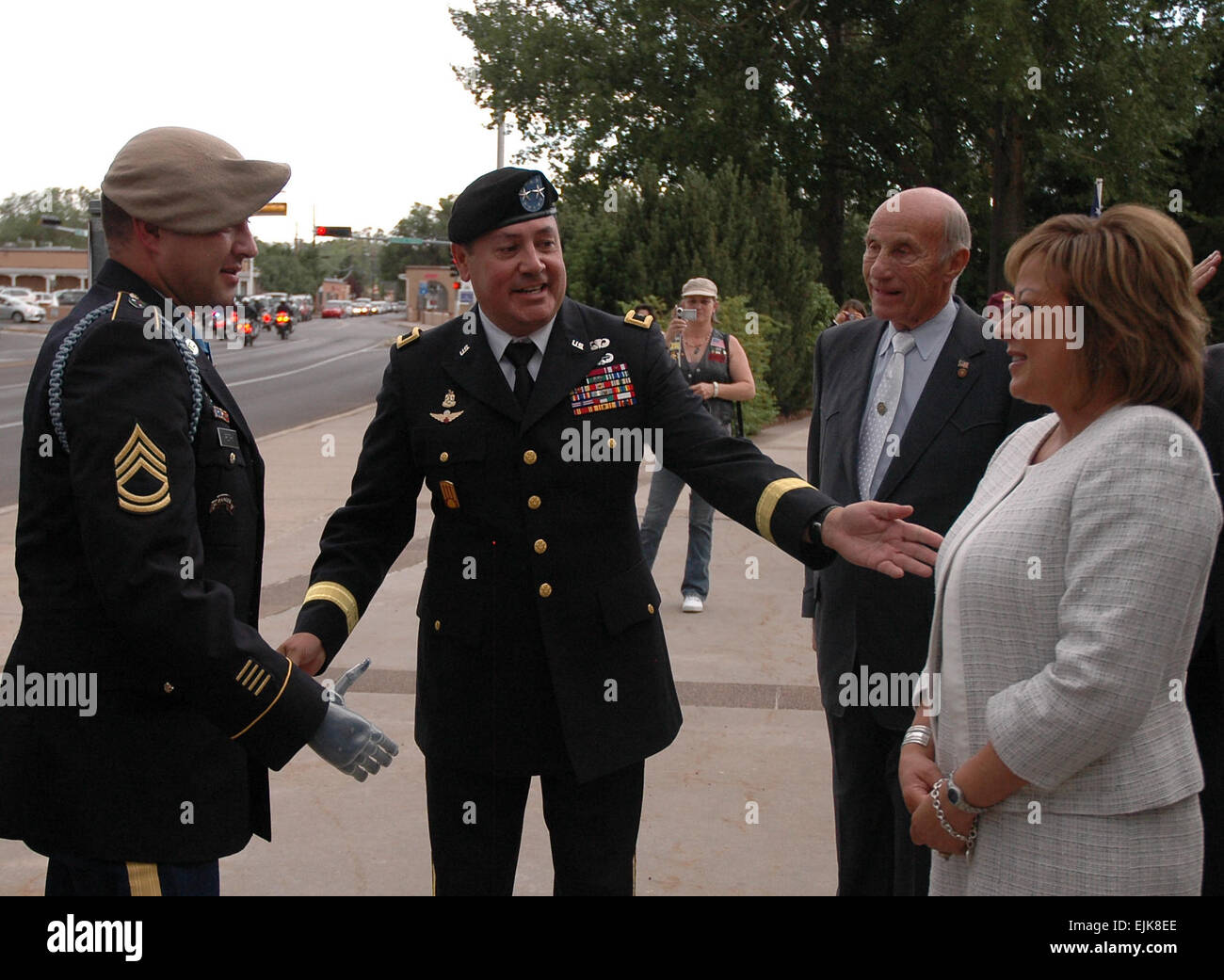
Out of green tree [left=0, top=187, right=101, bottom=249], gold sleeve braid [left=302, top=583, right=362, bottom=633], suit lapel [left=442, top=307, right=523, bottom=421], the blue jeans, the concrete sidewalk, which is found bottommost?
the concrete sidewalk

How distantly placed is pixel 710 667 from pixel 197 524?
4.41 m

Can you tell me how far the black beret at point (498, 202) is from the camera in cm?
279

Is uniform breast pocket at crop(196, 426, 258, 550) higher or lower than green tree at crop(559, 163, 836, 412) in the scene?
lower

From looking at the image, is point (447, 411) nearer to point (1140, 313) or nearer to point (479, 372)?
point (479, 372)

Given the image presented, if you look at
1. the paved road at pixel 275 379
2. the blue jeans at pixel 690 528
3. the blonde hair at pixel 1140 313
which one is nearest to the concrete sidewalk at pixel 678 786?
the blue jeans at pixel 690 528

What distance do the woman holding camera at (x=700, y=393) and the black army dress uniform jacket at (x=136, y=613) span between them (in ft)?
17.6

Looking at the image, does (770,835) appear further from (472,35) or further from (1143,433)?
(472,35)

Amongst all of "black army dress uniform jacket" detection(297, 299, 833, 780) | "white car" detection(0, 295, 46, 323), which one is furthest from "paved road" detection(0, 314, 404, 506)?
"black army dress uniform jacket" detection(297, 299, 833, 780)

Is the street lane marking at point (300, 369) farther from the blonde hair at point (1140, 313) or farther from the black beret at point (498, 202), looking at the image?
the blonde hair at point (1140, 313)

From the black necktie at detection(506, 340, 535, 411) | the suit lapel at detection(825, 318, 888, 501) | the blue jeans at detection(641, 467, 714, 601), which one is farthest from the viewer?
the blue jeans at detection(641, 467, 714, 601)

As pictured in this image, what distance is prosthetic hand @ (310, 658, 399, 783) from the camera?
7.63 ft

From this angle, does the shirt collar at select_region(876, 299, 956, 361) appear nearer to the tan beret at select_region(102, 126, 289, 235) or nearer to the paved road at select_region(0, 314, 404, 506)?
the tan beret at select_region(102, 126, 289, 235)

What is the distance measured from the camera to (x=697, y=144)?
28.8 meters

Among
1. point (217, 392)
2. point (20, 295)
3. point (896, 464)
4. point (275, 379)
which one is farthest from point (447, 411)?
point (20, 295)
